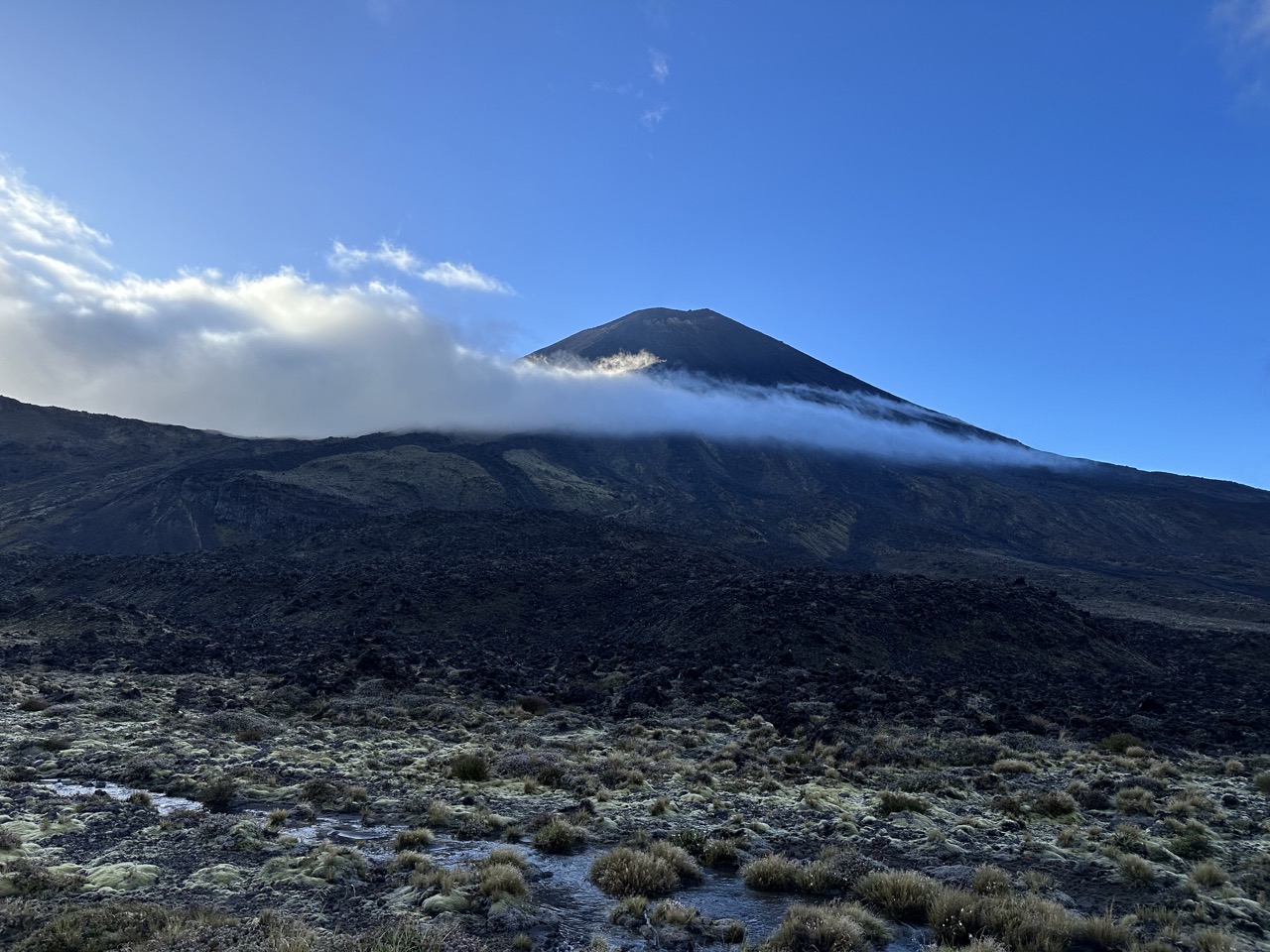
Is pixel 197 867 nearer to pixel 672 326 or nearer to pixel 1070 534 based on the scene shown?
pixel 1070 534

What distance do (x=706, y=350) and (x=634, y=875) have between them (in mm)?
168756

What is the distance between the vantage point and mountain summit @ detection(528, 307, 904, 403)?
6580 inches

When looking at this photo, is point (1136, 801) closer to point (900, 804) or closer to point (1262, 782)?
point (900, 804)

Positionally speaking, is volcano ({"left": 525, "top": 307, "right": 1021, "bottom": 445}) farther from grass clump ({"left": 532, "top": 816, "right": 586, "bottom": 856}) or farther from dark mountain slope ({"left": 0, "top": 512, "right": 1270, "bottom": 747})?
grass clump ({"left": 532, "top": 816, "right": 586, "bottom": 856})

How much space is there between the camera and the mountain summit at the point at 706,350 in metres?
167

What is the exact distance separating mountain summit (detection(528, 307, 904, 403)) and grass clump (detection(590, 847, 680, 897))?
152m

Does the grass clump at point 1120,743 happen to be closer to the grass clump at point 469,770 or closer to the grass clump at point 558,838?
the grass clump at point 558,838

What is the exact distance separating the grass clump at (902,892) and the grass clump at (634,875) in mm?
2432

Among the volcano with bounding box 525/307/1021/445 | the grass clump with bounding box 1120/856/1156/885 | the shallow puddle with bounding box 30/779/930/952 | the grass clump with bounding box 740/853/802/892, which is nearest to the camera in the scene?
the shallow puddle with bounding box 30/779/930/952

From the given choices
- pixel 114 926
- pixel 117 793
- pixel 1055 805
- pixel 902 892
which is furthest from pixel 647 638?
pixel 114 926

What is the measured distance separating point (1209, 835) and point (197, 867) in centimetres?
1514

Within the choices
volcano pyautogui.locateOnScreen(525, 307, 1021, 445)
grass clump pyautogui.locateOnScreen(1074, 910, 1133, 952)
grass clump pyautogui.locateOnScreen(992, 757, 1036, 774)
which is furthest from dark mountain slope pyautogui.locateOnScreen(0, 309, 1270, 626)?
grass clump pyautogui.locateOnScreen(1074, 910, 1133, 952)

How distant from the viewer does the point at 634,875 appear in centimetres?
979

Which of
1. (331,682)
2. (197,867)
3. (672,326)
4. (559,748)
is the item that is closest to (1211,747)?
(559,748)
